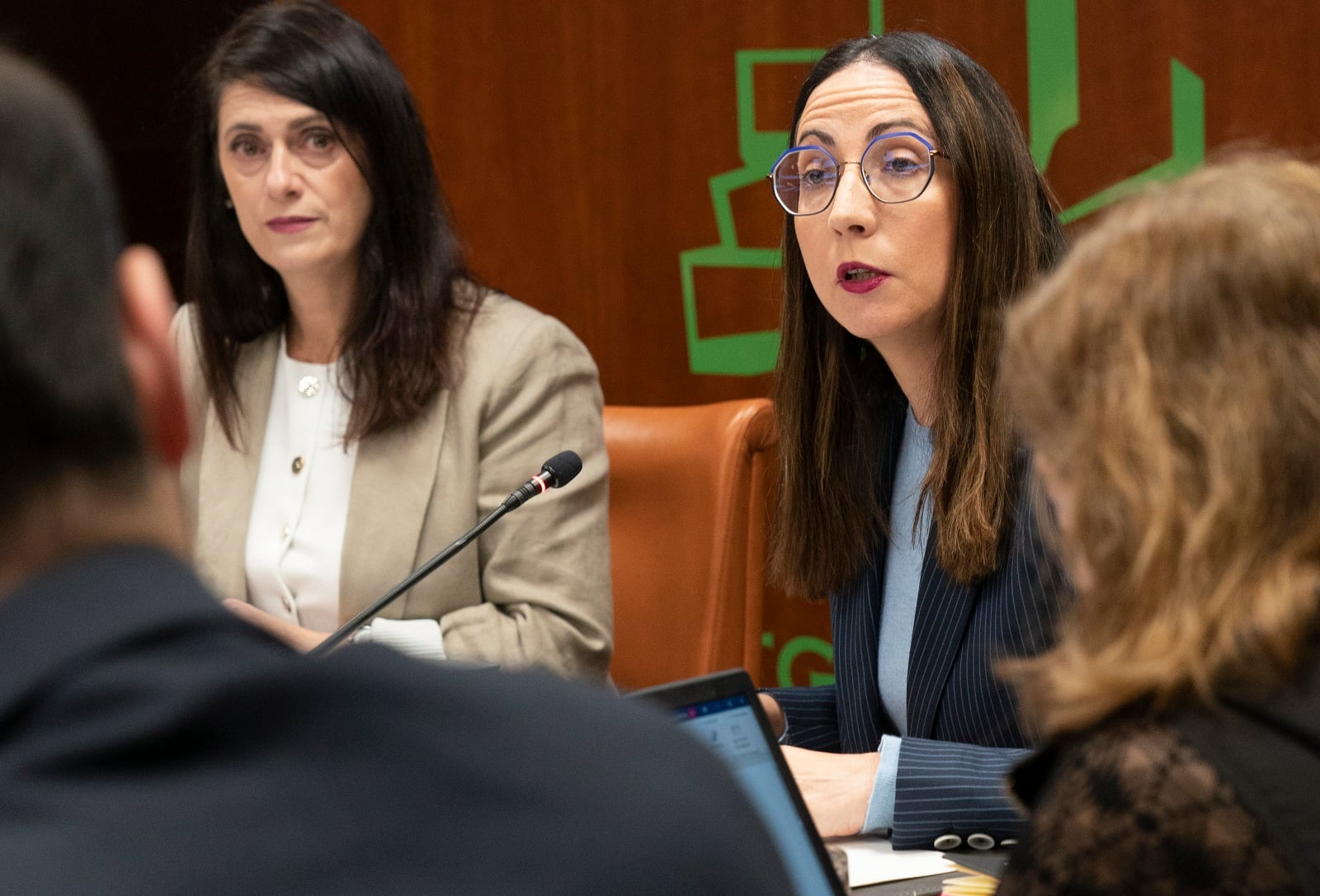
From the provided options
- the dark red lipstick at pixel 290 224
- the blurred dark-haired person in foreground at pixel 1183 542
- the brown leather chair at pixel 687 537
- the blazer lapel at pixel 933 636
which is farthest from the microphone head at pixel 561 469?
the blurred dark-haired person in foreground at pixel 1183 542

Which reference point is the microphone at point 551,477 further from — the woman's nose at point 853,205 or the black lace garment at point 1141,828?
the black lace garment at point 1141,828

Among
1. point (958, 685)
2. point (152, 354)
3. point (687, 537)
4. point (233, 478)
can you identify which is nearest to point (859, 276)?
point (958, 685)

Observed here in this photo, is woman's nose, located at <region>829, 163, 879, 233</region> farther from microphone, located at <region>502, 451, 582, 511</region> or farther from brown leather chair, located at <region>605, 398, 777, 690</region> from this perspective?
brown leather chair, located at <region>605, 398, 777, 690</region>

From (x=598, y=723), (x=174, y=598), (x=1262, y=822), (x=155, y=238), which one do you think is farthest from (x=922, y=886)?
(x=155, y=238)

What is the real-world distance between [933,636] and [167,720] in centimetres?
131

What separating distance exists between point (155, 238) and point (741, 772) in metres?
2.66

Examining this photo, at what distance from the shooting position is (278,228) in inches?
87.3

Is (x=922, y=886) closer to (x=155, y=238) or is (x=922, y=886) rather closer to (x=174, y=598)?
(x=174, y=598)

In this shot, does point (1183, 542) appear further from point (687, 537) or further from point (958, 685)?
point (687, 537)

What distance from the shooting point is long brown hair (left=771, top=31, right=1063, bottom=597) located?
1706 millimetres

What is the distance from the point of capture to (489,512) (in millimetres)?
2127

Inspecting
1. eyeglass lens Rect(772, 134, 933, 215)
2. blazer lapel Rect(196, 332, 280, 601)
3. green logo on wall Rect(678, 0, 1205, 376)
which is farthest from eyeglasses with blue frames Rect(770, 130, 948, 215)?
blazer lapel Rect(196, 332, 280, 601)

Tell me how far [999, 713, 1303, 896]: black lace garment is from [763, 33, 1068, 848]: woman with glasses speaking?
619 millimetres

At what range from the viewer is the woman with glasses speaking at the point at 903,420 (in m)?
1.63
